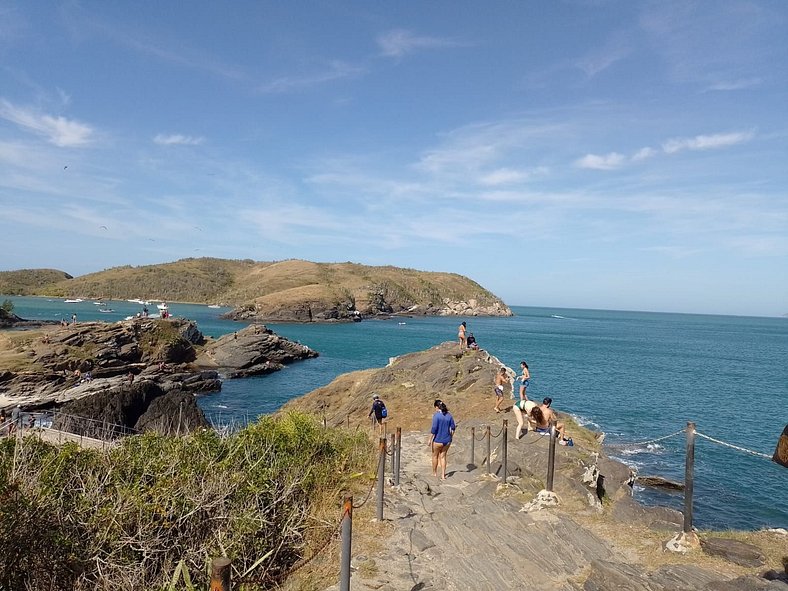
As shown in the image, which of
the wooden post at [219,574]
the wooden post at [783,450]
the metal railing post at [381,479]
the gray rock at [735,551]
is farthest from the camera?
the metal railing post at [381,479]

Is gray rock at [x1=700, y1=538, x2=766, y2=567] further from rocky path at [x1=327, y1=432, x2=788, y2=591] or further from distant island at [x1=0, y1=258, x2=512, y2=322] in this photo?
distant island at [x1=0, y1=258, x2=512, y2=322]

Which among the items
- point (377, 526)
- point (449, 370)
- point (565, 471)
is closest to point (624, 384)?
point (449, 370)

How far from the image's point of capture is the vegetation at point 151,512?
6.07 m

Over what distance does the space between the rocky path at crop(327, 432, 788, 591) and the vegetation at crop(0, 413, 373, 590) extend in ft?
4.28

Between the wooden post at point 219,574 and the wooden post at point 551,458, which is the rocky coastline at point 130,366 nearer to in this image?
the wooden post at point 551,458

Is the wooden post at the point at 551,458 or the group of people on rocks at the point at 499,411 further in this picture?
the group of people on rocks at the point at 499,411

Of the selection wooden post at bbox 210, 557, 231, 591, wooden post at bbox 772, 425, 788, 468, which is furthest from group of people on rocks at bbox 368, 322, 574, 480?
wooden post at bbox 210, 557, 231, 591

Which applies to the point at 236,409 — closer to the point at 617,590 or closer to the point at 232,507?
the point at 232,507

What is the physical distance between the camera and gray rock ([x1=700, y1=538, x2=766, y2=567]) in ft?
25.3

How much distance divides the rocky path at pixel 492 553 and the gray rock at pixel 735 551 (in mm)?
802

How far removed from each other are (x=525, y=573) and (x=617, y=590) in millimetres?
1345

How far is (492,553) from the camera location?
823 cm

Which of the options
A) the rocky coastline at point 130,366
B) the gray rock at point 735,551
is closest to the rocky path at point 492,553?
the gray rock at point 735,551

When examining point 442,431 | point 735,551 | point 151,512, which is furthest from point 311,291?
point 735,551
